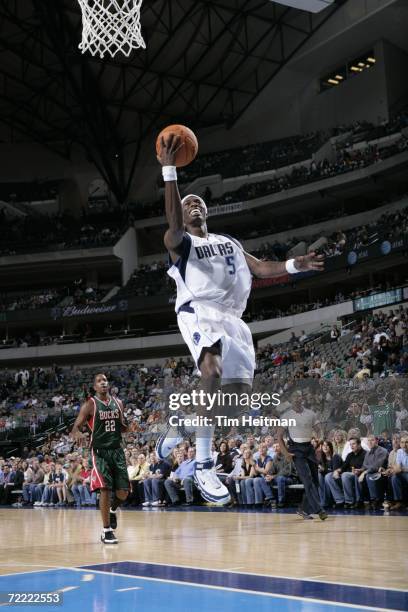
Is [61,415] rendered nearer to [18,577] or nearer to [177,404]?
[18,577]

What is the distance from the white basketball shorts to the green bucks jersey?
6.49 m

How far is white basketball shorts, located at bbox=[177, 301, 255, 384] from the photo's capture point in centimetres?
249

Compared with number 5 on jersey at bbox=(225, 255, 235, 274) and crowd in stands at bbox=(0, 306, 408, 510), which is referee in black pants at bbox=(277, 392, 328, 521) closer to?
crowd in stands at bbox=(0, 306, 408, 510)

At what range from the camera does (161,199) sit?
4300 centimetres

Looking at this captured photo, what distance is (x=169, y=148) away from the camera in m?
2.67

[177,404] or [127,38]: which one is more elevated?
[127,38]

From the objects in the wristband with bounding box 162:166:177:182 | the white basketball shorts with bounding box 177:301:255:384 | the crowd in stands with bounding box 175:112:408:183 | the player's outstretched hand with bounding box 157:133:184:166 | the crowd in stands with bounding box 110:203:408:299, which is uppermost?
the crowd in stands with bounding box 175:112:408:183

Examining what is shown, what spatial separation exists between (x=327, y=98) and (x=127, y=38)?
107 ft

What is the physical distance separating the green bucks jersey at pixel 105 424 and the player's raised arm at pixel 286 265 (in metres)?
6.11

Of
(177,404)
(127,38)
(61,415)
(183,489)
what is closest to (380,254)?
(61,415)

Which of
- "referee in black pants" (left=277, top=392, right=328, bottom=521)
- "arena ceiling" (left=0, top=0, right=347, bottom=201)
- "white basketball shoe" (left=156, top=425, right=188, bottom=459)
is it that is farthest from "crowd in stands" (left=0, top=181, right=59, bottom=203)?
"white basketball shoe" (left=156, top=425, right=188, bottom=459)

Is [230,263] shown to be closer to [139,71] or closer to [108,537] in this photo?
[108,537]

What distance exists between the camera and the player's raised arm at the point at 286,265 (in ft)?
10.1

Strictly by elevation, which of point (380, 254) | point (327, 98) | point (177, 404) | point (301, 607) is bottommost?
point (301, 607)
